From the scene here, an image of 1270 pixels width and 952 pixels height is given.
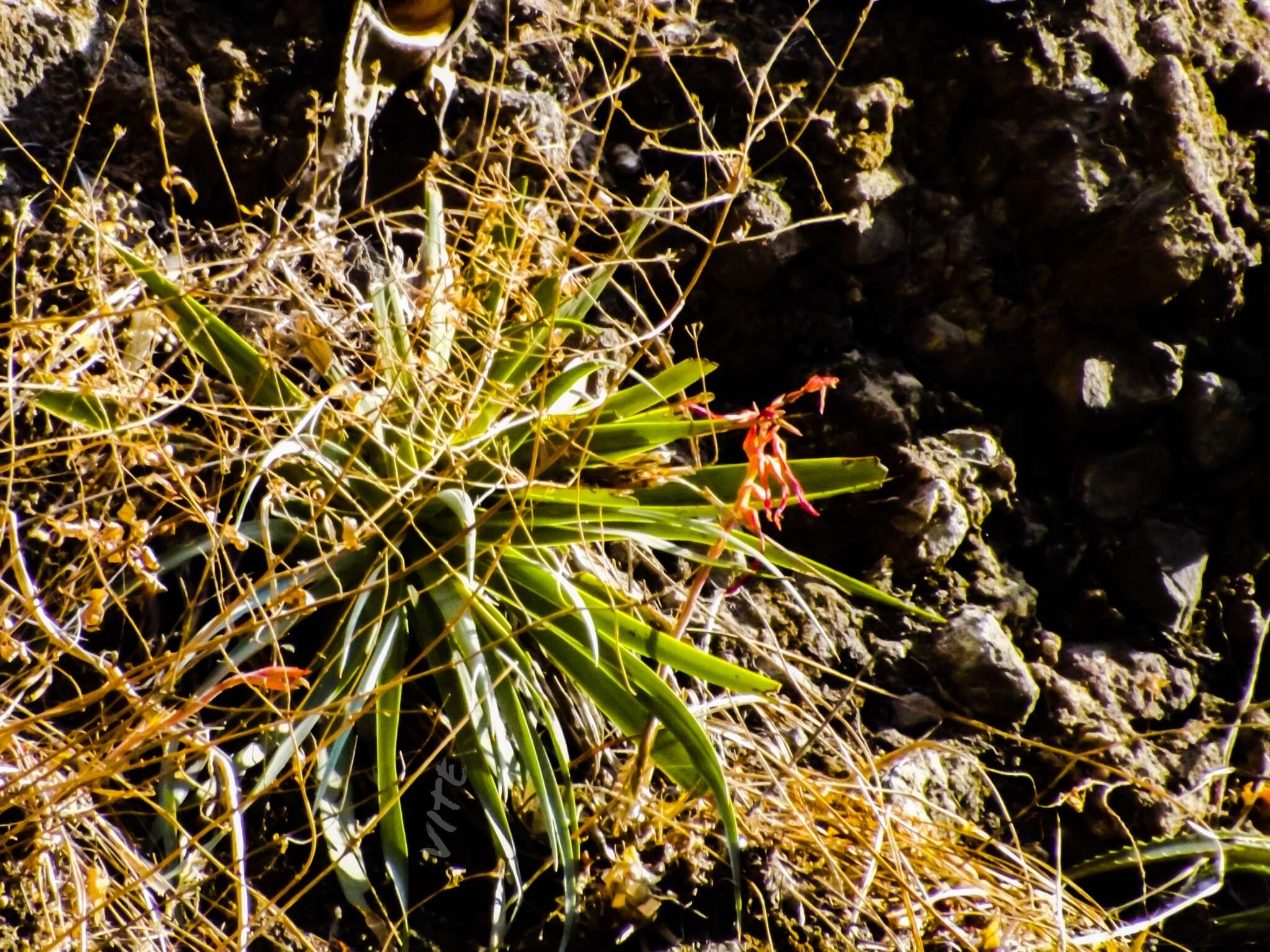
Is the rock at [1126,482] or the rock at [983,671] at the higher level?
the rock at [1126,482]

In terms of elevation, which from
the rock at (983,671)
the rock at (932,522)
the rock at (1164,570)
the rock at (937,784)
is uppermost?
the rock at (932,522)

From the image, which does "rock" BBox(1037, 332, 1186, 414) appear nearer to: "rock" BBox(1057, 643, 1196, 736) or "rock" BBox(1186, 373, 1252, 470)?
"rock" BBox(1186, 373, 1252, 470)

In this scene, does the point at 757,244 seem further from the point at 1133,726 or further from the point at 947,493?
the point at 1133,726

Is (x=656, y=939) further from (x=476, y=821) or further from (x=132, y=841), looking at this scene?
(x=132, y=841)

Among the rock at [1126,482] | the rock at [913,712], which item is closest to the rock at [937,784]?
the rock at [913,712]

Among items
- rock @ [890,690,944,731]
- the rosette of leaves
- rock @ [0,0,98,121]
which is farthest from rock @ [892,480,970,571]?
rock @ [0,0,98,121]

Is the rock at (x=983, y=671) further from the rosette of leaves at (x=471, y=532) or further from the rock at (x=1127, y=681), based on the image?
the rosette of leaves at (x=471, y=532)
